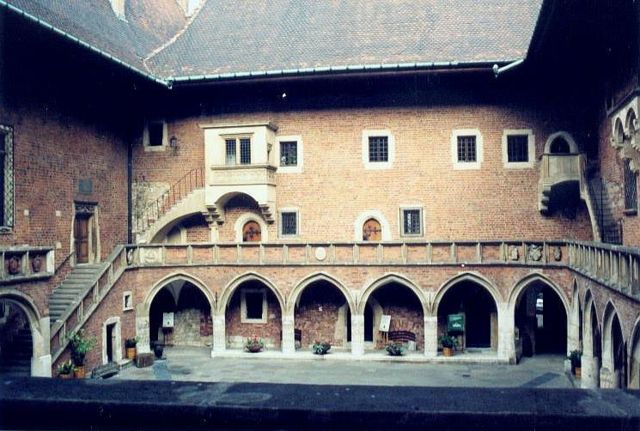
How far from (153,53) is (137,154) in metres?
4.44

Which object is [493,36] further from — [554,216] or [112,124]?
[112,124]

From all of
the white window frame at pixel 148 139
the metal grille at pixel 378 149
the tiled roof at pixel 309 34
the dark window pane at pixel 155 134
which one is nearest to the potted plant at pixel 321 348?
the metal grille at pixel 378 149

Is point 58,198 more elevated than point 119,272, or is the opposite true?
point 58,198

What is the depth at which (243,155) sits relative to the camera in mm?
26594

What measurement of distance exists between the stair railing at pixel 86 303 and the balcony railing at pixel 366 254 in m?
1.12

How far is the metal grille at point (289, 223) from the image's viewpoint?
2719 cm

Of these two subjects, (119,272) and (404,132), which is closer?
(119,272)

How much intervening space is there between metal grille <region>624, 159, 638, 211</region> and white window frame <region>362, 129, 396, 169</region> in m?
9.09

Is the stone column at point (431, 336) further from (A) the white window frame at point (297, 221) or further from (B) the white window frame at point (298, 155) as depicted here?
(B) the white window frame at point (298, 155)

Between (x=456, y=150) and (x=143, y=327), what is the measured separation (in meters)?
13.3

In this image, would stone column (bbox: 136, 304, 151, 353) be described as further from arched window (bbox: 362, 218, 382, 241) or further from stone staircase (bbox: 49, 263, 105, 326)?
arched window (bbox: 362, 218, 382, 241)

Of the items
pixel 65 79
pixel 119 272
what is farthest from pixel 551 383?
pixel 65 79

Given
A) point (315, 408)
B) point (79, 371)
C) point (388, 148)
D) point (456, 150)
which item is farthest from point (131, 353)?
point (315, 408)

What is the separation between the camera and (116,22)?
1134 inches
